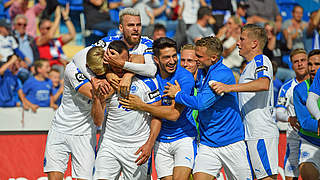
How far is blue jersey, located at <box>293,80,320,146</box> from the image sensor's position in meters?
5.95

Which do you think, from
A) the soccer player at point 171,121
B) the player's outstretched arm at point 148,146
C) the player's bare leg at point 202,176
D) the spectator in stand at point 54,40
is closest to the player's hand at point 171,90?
the soccer player at point 171,121

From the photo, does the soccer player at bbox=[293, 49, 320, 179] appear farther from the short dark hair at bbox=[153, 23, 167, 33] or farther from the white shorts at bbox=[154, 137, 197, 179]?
the short dark hair at bbox=[153, 23, 167, 33]

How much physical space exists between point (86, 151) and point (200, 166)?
5.06ft

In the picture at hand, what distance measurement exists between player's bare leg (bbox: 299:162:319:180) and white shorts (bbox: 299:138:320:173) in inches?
1.9

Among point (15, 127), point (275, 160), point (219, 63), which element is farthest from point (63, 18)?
point (275, 160)

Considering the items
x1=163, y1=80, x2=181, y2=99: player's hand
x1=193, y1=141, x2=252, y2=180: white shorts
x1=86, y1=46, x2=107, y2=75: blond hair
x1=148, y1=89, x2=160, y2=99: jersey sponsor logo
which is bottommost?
x1=193, y1=141, x2=252, y2=180: white shorts

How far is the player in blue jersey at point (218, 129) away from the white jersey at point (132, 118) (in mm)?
240

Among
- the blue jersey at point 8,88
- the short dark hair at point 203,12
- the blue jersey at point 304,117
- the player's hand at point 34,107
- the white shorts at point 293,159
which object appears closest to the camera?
the blue jersey at point 304,117

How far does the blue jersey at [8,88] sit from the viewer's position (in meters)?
8.84

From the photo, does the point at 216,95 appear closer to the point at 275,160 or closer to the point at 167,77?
the point at 167,77

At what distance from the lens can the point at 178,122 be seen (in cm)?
534

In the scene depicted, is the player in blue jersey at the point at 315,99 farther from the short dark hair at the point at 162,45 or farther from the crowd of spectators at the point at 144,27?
the crowd of spectators at the point at 144,27

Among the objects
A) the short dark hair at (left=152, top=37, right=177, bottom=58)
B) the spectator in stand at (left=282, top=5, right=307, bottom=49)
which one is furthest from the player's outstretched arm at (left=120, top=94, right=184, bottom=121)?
the spectator in stand at (left=282, top=5, right=307, bottom=49)

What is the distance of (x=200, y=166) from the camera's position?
16.9 feet
